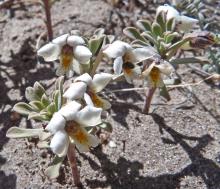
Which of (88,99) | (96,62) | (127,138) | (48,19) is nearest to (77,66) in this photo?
(96,62)

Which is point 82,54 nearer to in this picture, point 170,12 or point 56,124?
point 56,124

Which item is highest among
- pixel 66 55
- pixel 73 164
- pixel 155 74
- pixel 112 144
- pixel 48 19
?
pixel 66 55

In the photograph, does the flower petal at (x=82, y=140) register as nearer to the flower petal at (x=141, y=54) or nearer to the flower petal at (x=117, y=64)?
the flower petal at (x=117, y=64)

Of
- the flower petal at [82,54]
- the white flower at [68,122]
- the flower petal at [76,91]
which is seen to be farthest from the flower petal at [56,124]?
the flower petal at [82,54]

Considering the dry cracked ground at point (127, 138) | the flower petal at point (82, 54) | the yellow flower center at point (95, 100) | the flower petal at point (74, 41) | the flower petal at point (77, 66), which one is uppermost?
A: the flower petal at point (74, 41)

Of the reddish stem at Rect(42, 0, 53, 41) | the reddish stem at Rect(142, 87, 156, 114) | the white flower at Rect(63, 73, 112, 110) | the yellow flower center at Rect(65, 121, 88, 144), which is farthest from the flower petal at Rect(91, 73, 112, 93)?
the reddish stem at Rect(42, 0, 53, 41)

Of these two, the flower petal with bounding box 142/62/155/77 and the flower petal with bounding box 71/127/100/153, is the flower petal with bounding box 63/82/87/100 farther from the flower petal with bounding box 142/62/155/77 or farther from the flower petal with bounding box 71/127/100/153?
the flower petal with bounding box 142/62/155/77

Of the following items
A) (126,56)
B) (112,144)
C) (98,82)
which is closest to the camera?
(98,82)
